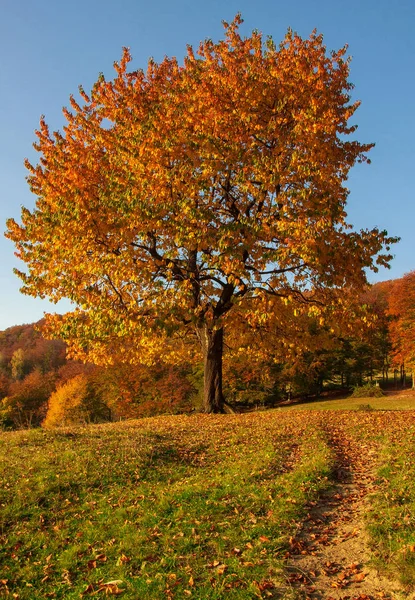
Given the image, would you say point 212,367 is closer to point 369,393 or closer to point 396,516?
point 396,516

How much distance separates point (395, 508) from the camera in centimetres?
611

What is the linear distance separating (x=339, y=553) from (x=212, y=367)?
11.5 metres

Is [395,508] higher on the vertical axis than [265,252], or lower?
lower

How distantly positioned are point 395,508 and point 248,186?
31.5ft

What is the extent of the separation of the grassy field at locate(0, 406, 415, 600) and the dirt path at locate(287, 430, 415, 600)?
19 cm

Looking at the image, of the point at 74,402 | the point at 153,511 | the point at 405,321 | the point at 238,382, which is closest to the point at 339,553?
the point at 153,511

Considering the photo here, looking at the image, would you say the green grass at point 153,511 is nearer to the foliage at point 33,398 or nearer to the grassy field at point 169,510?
the grassy field at point 169,510

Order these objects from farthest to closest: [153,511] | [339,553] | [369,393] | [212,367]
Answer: [369,393] → [212,367] → [153,511] → [339,553]

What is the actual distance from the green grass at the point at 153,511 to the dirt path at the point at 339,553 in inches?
9.8

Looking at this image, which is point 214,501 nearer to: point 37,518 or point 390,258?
point 37,518

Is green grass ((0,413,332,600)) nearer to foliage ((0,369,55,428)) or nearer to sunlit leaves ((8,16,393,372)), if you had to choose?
sunlit leaves ((8,16,393,372))

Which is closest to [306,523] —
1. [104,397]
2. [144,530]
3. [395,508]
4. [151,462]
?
[395,508]

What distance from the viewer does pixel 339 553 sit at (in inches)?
210

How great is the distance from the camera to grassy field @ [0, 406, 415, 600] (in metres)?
4.89
